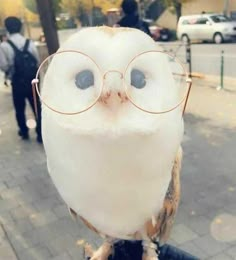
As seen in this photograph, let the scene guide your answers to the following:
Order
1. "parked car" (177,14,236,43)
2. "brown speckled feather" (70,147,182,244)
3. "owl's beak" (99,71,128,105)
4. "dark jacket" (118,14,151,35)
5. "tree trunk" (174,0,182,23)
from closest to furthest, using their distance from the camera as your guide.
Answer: "owl's beak" (99,71,128,105), "brown speckled feather" (70,147,182,244), "dark jacket" (118,14,151,35), "parked car" (177,14,236,43), "tree trunk" (174,0,182,23)

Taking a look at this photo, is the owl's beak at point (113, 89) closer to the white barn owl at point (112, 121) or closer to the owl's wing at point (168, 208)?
the white barn owl at point (112, 121)

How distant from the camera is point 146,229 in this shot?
178 cm

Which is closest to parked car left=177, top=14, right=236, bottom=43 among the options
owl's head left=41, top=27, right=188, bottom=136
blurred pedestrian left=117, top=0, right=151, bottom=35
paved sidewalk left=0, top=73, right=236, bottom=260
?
paved sidewalk left=0, top=73, right=236, bottom=260

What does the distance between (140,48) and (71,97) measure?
296 millimetres

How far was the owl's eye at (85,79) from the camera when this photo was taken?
4.87 ft

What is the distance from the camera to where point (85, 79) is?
58.5 inches

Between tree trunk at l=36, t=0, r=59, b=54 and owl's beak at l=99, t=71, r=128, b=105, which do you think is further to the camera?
tree trunk at l=36, t=0, r=59, b=54

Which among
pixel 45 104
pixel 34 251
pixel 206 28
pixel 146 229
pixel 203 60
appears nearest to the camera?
pixel 45 104

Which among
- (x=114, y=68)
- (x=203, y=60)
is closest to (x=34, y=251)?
(x=114, y=68)

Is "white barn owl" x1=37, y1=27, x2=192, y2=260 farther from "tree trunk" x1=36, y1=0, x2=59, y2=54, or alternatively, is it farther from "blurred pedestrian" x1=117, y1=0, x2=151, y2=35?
"tree trunk" x1=36, y1=0, x2=59, y2=54

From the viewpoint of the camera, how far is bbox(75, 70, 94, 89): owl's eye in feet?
4.87

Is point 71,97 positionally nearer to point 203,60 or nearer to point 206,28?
point 203,60

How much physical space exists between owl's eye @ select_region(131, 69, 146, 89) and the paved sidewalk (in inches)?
84.6

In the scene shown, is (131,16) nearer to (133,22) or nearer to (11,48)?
(133,22)
